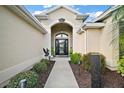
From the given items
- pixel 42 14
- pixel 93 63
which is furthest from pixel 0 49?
pixel 42 14

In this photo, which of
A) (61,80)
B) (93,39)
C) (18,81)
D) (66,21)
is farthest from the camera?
(66,21)

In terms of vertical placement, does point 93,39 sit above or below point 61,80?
above

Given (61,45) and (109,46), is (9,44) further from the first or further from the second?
(61,45)

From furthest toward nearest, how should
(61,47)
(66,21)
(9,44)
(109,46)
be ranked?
(61,47), (66,21), (109,46), (9,44)

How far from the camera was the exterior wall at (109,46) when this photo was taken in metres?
10.5

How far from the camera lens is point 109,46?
10977mm

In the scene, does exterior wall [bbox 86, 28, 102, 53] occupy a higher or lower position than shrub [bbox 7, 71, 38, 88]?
higher

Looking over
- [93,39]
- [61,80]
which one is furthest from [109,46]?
[61,80]

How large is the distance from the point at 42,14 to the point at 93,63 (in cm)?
1455

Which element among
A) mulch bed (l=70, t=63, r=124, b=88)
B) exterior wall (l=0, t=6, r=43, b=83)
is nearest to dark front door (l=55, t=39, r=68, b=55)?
mulch bed (l=70, t=63, r=124, b=88)

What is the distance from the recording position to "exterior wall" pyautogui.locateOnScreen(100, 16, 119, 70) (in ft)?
34.4

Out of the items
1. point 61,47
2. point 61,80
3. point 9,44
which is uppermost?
point 61,47

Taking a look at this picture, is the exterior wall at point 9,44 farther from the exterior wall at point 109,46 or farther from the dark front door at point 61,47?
the dark front door at point 61,47

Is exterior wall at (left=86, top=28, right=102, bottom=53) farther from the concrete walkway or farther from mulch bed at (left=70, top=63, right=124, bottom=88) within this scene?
mulch bed at (left=70, top=63, right=124, bottom=88)
